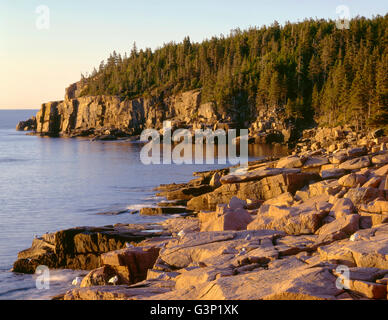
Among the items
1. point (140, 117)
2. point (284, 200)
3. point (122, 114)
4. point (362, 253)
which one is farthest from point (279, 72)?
point (362, 253)

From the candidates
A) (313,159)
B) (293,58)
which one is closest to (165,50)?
(293,58)

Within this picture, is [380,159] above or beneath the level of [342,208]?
above

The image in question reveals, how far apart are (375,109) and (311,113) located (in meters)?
40.5

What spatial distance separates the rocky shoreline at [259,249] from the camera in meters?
9.52

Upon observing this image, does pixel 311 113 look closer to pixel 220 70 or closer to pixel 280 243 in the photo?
pixel 220 70

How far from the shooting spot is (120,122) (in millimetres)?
135000

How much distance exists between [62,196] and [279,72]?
90.5 meters

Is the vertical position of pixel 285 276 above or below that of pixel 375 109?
below

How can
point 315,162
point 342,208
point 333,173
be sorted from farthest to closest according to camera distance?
point 315,162, point 333,173, point 342,208

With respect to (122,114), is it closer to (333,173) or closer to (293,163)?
(293,163)

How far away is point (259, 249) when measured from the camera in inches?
507

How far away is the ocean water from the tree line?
20712 millimetres

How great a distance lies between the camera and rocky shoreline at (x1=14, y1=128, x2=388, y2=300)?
9523mm
